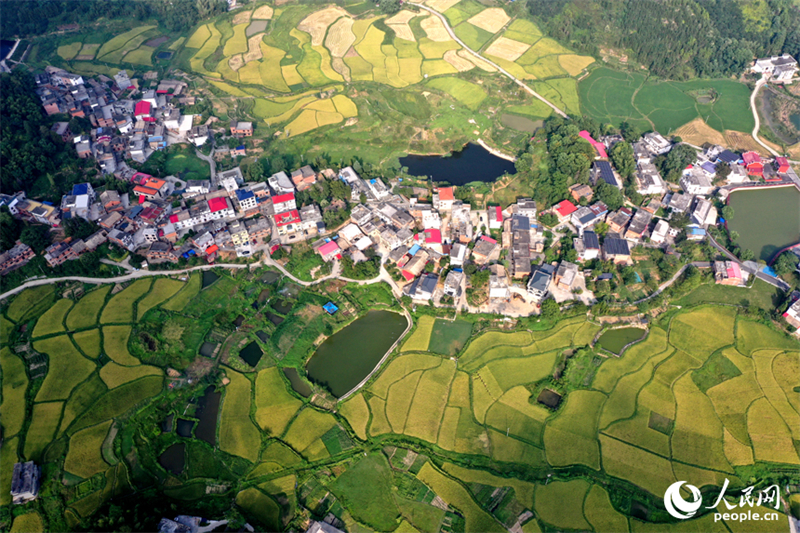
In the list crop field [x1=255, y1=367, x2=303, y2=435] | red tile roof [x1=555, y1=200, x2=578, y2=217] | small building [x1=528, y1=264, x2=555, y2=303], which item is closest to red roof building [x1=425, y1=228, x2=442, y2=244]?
small building [x1=528, y1=264, x2=555, y2=303]

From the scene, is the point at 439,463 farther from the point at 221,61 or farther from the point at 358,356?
the point at 221,61

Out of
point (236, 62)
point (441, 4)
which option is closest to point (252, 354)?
point (236, 62)

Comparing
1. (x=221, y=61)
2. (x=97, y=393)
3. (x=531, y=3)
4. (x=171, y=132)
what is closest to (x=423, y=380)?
(x=97, y=393)

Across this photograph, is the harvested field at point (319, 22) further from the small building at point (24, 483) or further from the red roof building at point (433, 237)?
the small building at point (24, 483)

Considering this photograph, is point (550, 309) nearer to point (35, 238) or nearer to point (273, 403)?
point (273, 403)

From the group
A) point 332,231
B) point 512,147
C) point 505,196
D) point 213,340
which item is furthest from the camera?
point 512,147

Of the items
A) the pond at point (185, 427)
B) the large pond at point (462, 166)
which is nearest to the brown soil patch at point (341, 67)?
the large pond at point (462, 166)

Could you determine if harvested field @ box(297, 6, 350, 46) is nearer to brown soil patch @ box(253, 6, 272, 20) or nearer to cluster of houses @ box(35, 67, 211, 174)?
brown soil patch @ box(253, 6, 272, 20)
